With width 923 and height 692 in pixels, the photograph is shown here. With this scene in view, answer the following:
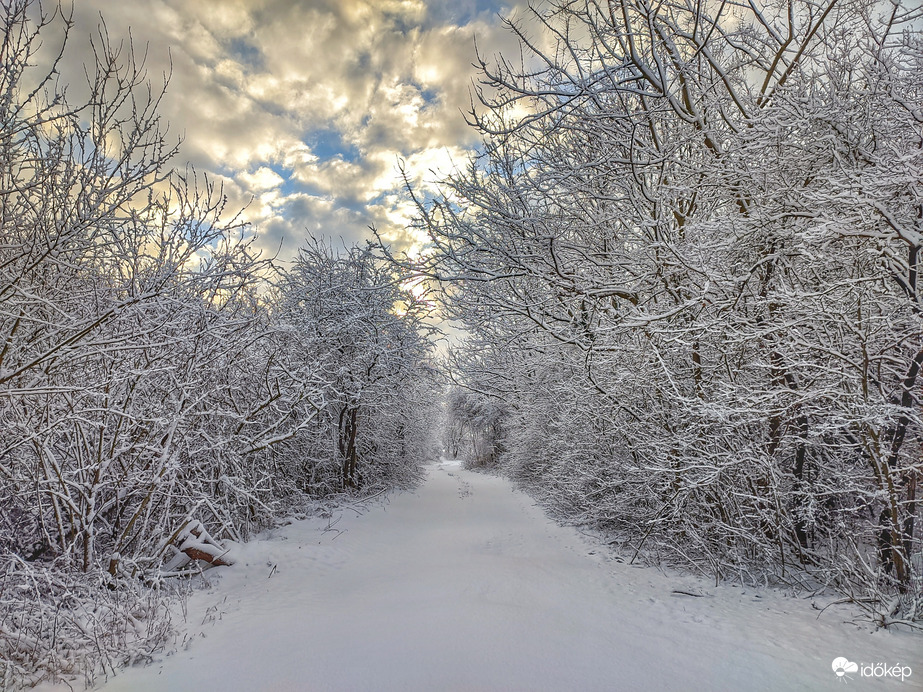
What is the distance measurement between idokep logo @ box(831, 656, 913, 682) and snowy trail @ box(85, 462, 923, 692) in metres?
0.05

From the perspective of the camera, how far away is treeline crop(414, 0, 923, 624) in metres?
3.81

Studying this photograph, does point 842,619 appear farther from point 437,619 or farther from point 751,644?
point 437,619

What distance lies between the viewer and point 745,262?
520cm

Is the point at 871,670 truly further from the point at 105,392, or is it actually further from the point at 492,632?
the point at 105,392

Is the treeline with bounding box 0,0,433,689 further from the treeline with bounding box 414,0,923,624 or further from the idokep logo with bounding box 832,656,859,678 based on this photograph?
the idokep logo with bounding box 832,656,859,678

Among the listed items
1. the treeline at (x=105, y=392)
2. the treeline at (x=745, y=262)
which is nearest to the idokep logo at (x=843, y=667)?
the treeline at (x=745, y=262)

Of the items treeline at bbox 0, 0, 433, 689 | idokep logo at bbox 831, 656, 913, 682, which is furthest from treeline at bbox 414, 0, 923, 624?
treeline at bbox 0, 0, 433, 689

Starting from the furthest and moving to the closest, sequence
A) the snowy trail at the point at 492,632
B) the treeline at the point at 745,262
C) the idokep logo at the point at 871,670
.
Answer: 1. the treeline at the point at 745,262
2. the snowy trail at the point at 492,632
3. the idokep logo at the point at 871,670

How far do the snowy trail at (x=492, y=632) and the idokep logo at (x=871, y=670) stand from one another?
52 mm

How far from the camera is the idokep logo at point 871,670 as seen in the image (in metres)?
2.86

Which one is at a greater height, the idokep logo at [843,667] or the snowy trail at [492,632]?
the idokep logo at [843,667]

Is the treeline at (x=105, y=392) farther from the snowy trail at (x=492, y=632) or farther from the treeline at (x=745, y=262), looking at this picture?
the treeline at (x=745, y=262)

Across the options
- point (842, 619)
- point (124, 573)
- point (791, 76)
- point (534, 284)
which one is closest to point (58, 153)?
point (124, 573)

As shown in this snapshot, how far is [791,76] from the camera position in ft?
18.6
